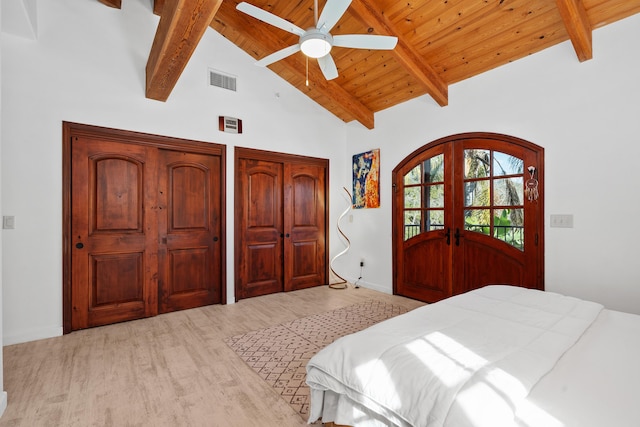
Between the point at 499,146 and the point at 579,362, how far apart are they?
2.75m

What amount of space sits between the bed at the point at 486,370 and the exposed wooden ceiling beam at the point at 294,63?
11.8ft

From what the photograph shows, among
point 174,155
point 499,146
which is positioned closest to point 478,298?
point 499,146

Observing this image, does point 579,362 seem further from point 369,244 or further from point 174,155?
point 174,155

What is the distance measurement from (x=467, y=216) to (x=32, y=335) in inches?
188

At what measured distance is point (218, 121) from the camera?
3994mm

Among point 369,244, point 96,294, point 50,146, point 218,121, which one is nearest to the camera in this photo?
point 50,146

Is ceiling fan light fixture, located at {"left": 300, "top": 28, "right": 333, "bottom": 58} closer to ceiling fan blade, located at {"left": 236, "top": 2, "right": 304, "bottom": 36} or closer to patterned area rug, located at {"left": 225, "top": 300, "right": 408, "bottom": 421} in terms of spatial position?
ceiling fan blade, located at {"left": 236, "top": 2, "right": 304, "bottom": 36}

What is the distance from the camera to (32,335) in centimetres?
288

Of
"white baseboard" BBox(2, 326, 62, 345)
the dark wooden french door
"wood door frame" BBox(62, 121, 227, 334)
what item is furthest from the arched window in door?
"white baseboard" BBox(2, 326, 62, 345)

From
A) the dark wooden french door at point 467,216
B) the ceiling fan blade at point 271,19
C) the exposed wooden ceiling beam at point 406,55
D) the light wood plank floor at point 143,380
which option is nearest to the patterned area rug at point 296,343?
the light wood plank floor at point 143,380

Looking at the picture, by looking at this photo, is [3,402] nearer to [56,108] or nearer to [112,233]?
[112,233]

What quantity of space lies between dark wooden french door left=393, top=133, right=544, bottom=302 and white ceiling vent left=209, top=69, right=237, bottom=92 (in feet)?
8.60

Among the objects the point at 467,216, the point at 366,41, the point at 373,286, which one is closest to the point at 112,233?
the point at 366,41

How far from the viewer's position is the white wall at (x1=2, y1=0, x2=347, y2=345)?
2.83 metres
